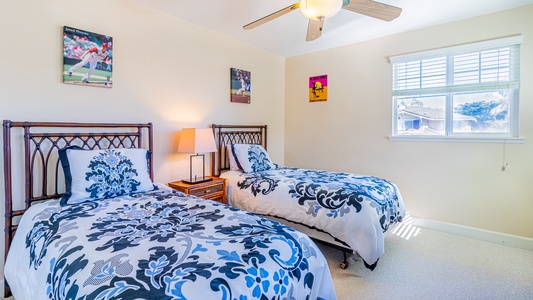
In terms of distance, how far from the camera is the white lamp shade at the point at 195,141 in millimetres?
2927

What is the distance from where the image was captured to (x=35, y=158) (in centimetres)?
213

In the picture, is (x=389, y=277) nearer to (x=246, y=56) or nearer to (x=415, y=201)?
(x=415, y=201)

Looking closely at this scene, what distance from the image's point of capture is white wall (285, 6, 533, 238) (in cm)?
289

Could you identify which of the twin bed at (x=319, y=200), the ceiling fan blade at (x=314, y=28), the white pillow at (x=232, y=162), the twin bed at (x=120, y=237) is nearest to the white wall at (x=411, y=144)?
the twin bed at (x=319, y=200)

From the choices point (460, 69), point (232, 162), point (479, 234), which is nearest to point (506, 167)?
point (479, 234)

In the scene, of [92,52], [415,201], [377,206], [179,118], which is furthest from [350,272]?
[92,52]

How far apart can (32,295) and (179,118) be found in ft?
7.04

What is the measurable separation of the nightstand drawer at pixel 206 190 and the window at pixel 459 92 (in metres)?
2.49

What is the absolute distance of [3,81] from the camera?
1.98 metres

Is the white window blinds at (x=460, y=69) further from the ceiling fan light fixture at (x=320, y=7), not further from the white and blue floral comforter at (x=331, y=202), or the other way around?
the ceiling fan light fixture at (x=320, y=7)

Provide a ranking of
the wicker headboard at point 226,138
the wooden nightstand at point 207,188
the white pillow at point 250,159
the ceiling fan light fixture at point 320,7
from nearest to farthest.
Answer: the ceiling fan light fixture at point 320,7
the wooden nightstand at point 207,188
the white pillow at point 250,159
the wicker headboard at point 226,138

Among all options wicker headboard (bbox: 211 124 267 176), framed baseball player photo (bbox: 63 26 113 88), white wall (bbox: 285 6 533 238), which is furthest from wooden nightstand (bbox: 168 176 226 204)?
white wall (bbox: 285 6 533 238)

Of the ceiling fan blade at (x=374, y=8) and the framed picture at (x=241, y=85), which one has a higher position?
the ceiling fan blade at (x=374, y=8)

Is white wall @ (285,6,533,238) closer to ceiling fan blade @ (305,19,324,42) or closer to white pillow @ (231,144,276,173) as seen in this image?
white pillow @ (231,144,276,173)
